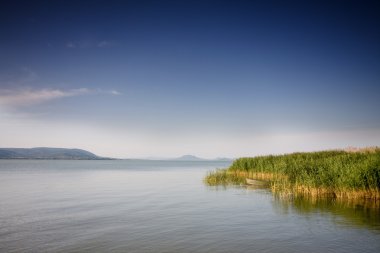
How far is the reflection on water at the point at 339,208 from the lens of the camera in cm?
1612

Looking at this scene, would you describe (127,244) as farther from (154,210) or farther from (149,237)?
(154,210)

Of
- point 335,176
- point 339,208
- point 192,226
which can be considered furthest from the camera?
point 335,176

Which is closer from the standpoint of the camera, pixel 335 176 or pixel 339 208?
pixel 339 208

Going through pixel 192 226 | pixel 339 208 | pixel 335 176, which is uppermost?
pixel 335 176

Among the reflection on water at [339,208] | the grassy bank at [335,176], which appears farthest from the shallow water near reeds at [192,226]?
the grassy bank at [335,176]

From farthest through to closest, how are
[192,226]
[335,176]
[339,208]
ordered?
[335,176] < [339,208] < [192,226]

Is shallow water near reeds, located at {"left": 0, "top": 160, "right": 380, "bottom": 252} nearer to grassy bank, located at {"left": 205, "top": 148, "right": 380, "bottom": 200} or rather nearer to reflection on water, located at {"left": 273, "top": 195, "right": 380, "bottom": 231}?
reflection on water, located at {"left": 273, "top": 195, "right": 380, "bottom": 231}

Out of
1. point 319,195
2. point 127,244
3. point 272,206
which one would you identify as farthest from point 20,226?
point 319,195

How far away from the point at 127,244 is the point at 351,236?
9.71 m

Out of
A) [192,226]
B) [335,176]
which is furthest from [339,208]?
[192,226]

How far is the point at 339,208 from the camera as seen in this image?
1936 cm

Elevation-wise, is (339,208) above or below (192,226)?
above

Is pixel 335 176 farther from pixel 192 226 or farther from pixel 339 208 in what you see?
pixel 192 226

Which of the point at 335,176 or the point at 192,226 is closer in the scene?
the point at 192,226
